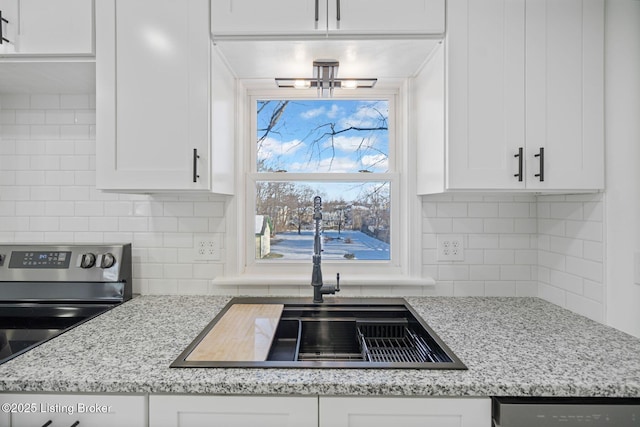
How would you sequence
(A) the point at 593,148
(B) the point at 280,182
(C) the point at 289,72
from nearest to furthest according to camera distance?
(A) the point at 593,148
(C) the point at 289,72
(B) the point at 280,182

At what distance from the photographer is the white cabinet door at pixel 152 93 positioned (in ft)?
4.64

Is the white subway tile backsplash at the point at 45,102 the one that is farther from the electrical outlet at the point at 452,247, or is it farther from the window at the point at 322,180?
the electrical outlet at the point at 452,247

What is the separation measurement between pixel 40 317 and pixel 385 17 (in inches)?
76.0

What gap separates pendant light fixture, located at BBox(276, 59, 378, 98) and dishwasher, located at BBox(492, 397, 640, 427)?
1.37 metres

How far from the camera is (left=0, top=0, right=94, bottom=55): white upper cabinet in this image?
143 cm

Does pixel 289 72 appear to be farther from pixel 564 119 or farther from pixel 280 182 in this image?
pixel 564 119

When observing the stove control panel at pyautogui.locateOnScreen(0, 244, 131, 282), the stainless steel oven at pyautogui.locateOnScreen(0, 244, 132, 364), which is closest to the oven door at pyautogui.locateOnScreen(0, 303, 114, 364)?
the stainless steel oven at pyautogui.locateOnScreen(0, 244, 132, 364)

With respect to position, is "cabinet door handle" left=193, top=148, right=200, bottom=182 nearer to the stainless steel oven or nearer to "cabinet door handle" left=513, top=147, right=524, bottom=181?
the stainless steel oven

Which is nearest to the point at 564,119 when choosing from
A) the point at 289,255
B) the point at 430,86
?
the point at 430,86

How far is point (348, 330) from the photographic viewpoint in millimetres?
1567

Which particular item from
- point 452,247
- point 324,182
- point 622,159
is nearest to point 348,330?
point 452,247

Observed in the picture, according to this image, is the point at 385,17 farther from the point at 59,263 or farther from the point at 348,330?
the point at 59,263

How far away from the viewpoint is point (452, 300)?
67.8 inches

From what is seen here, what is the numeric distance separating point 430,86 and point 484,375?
116 cm
